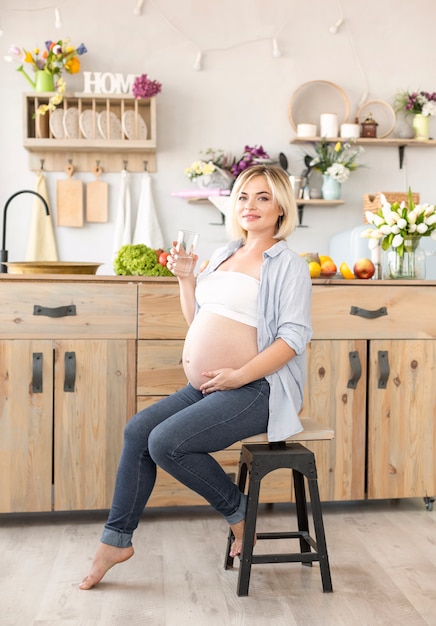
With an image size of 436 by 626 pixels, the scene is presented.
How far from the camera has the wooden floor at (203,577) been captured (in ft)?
6.27

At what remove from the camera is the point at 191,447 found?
198cm

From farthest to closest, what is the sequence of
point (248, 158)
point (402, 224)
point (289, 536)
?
point (248, 158) → point (402, 224) → point (289, 536)

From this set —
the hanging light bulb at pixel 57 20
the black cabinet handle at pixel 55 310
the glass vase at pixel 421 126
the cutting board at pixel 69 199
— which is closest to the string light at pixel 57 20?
the hanging light bulb at pixel 57 20

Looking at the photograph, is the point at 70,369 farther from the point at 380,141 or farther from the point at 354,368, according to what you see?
the point at 380,141

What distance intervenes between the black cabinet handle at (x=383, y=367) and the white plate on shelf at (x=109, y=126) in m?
1.83

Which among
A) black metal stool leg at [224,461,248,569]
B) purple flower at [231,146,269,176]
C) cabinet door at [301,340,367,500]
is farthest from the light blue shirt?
purple flower at [231,146,269,176]

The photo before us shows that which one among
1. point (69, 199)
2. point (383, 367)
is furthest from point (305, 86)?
point (383, 367)

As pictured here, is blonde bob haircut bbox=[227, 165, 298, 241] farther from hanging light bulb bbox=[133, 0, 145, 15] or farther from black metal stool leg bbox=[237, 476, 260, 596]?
hanging light bulb bbox=[133, 0, 145, 15]

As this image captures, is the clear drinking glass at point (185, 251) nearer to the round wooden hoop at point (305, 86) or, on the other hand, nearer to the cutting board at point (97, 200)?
the cutting board at point (97, 200)

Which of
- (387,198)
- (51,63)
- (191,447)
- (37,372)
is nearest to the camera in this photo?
(191,447)

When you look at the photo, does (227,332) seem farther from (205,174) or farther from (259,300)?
(205,174)

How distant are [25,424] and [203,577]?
0.88 m

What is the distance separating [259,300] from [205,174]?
179 cm

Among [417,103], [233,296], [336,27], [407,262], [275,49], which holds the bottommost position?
[233,296]
